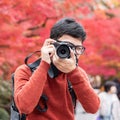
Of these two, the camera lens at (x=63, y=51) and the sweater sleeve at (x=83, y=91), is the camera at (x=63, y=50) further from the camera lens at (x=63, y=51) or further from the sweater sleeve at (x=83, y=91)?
the sweater sleeve at (x=83, y=91)

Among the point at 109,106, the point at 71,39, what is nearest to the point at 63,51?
the point at 71,39

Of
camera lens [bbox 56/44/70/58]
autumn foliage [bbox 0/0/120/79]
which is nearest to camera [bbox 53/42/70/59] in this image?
camera lens [bbox 56/44/70/58]

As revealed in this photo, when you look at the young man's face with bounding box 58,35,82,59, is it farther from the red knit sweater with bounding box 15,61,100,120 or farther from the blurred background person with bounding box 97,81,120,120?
the blurred background person with bounding box 97,81,120,120

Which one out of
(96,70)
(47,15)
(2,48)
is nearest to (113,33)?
(96,70)

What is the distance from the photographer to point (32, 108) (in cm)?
198

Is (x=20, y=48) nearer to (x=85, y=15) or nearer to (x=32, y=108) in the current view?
(x=85, y=15)

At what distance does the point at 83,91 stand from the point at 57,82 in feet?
0.49

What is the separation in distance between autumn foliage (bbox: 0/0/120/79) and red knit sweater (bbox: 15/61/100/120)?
11.1ft

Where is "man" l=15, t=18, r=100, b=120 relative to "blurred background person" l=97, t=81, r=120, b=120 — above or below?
above

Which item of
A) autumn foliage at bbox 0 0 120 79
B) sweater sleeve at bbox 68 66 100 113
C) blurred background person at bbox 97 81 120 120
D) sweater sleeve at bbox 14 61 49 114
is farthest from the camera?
blurred background person at bbox 97 81 120 120

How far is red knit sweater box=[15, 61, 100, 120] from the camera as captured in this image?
1.98 metres

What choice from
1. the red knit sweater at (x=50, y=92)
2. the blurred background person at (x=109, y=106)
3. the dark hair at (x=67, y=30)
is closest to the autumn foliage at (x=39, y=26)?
the blurred background person at (x=109, y=106)

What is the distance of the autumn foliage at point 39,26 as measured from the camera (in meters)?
5.91

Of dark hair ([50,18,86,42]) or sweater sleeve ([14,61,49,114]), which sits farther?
dark hair ([50,18,86,42])
